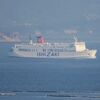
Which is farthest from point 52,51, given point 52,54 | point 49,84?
point 49,84

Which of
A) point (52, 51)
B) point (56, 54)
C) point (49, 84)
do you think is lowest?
point (49, 84)

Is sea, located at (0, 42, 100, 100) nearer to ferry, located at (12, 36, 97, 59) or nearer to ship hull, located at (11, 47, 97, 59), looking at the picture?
ship hull, located at (11, 47, 97, 59)

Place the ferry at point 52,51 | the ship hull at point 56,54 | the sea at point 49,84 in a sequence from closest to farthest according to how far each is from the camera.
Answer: the sea at point 49,84 < the ship hull at point 56,54 < the ferry at point 52,51

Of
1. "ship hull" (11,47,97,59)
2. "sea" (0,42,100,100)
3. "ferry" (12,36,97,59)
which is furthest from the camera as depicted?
"ferry" (12,36,97,59)

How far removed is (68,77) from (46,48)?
747 inches

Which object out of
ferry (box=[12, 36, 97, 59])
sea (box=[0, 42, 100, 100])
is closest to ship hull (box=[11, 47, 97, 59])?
ferry (box=[12, 36, 97, 59])

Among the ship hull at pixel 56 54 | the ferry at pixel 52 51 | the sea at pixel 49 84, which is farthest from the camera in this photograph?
the ferry at pixel 52 51

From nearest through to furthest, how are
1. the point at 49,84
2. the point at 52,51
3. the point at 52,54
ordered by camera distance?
the point at 49,84, the point at 52,54, the point at 52,51

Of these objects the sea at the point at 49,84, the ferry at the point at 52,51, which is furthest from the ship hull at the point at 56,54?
the sea at the point at 49,84

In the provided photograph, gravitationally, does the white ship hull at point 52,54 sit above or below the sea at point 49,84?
above

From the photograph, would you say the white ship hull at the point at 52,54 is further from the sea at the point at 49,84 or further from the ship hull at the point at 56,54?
the sea at the point at 49,84

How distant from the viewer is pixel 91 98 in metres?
21.8

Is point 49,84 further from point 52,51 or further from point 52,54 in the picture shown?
point 52,51

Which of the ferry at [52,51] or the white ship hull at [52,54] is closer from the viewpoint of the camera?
the white ship hull at [52,54]
